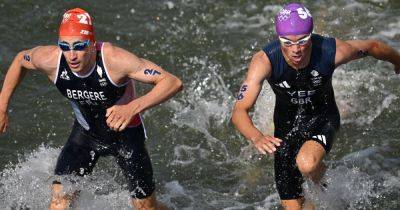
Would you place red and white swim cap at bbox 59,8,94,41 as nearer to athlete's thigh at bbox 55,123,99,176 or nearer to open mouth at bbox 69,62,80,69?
open mouth at bbox 69,62,80,69

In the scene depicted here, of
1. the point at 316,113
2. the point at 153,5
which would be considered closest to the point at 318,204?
the point at 316,113

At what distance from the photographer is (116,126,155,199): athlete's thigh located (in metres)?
7.43

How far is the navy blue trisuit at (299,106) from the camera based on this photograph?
7145mm

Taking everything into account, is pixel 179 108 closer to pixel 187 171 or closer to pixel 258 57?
pixel 187 171

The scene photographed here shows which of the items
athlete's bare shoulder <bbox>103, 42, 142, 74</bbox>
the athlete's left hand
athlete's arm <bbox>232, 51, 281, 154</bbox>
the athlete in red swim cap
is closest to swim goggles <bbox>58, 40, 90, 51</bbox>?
the athlete in red swim cap

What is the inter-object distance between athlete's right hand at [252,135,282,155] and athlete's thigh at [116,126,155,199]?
58.7 inches

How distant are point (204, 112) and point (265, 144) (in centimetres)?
Result: 447

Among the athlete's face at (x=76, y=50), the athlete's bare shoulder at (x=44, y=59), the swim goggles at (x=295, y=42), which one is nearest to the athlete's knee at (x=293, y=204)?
the swim goggles at (x=295, y=42)

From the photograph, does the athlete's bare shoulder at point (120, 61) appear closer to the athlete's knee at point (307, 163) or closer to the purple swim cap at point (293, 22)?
the purple swim cap at point (293, 22)

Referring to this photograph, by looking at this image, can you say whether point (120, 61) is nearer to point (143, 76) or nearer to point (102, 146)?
point (143, 76)

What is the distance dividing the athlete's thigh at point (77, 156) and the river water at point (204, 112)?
17cm

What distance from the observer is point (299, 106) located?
748 cm

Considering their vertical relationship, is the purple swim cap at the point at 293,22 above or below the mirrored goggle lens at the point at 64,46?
below

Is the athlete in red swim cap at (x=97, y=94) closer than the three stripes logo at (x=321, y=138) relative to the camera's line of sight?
Yes
